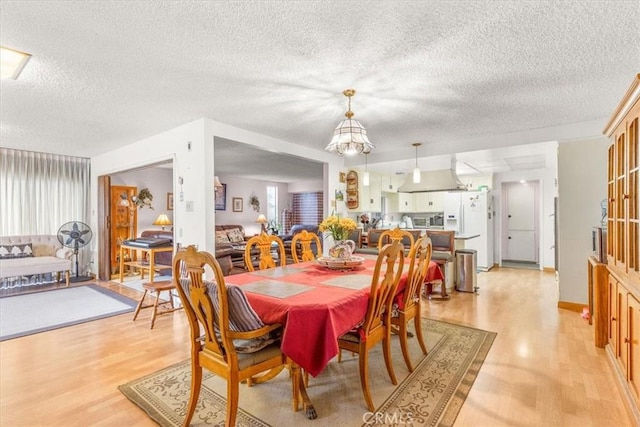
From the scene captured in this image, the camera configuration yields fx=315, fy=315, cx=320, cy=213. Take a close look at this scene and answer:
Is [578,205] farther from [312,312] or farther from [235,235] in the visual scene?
[235,235]

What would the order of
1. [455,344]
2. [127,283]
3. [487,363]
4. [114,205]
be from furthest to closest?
1. [114,205]
2. [127,283]
3. [455,344]
4. [487,363]

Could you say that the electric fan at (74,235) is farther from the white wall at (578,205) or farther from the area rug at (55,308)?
the white wall at (578,205)

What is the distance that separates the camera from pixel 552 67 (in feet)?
8.09

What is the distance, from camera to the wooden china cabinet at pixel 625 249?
1775 millimetres

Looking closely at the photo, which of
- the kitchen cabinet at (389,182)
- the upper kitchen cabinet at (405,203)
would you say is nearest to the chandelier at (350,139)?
the kitchen cabinet at (389,182)

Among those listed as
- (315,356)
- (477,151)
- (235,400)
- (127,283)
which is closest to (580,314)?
(477,151)

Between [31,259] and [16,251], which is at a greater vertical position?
[16,251]

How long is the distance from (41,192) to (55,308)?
289cm

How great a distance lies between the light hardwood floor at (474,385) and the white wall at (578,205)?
16.6 inches

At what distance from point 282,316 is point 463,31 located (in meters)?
2.02

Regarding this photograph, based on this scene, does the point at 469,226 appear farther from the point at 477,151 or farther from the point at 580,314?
the point at 580,314

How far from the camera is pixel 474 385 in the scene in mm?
2152

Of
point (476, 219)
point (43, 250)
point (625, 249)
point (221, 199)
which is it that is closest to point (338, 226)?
point (625, 249)

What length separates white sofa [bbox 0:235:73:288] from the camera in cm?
497
